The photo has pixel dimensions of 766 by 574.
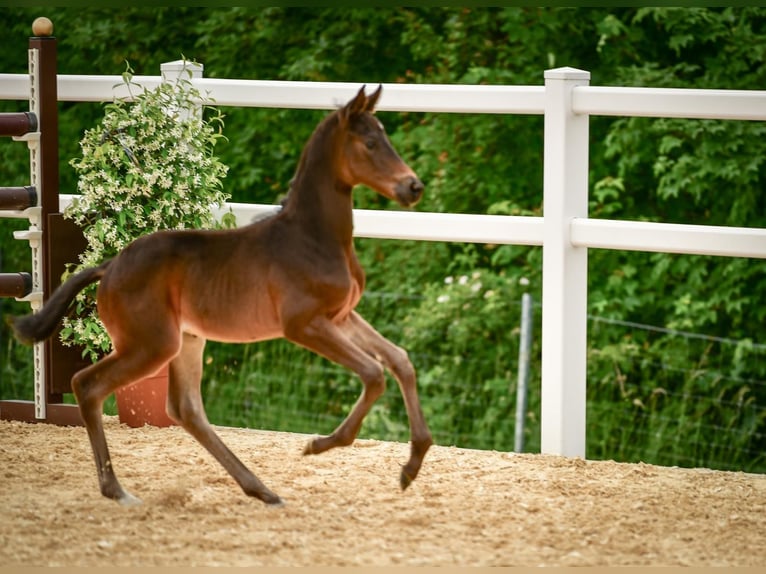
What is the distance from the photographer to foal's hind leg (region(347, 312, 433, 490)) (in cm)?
509

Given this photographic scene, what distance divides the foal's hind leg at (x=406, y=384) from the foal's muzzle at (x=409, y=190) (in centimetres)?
56

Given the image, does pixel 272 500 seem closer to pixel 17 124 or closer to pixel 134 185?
pixel 134 185

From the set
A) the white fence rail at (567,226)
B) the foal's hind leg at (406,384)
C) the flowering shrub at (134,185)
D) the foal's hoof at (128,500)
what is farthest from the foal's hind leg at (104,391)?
the white fence rail at (567,226)

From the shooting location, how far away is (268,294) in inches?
202

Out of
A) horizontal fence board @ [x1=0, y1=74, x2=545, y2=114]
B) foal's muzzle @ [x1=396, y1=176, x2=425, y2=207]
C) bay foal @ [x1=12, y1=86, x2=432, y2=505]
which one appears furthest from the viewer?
horizontal fence board @ [x1=0, y1=74, x2=545, y2=114]

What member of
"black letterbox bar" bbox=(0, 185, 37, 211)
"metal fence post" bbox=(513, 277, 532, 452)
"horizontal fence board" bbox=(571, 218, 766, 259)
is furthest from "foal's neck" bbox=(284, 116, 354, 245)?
"metal fence post" bbox=(513, 277, 532, 452)

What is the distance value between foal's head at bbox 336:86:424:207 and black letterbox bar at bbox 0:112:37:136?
94.3 inches

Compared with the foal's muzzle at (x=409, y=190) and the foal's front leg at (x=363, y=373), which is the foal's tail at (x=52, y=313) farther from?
the foal's muzzle at (x=409, y=190)

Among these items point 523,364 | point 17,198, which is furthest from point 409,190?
point 523,364

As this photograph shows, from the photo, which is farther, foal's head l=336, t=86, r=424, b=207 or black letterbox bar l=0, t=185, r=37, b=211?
black letterbox bar l=0, t=185, r=37, b=211

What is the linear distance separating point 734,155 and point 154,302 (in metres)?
6.39

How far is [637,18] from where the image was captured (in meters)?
10.9

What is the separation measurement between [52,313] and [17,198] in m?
1.67

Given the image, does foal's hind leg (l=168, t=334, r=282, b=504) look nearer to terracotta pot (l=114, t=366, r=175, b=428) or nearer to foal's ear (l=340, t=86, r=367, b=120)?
foal's ear (l=340, t=86, r=367, b=120)
